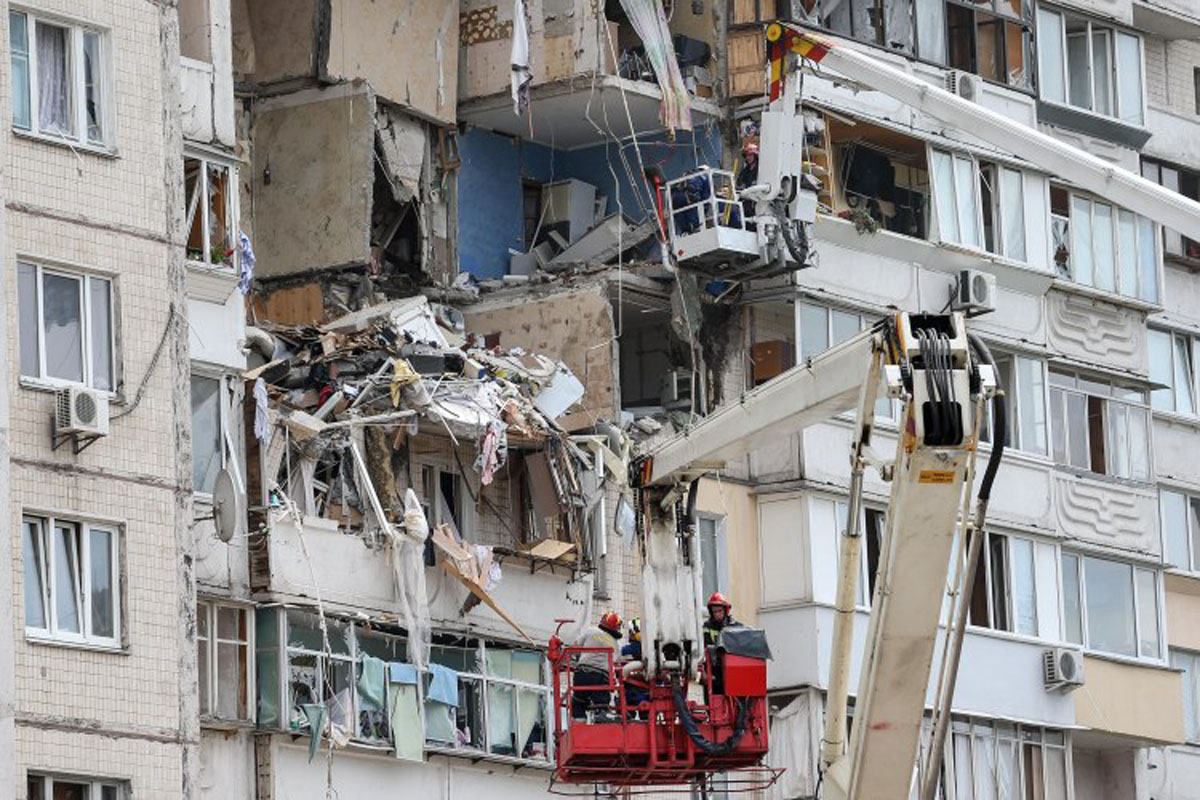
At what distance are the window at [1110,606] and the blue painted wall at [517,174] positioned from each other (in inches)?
331

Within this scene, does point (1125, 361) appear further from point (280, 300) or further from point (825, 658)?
point (280, 300)

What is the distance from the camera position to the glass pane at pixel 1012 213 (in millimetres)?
57406

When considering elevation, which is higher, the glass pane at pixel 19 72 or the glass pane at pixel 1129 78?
the glass pane at pixel 1129 78

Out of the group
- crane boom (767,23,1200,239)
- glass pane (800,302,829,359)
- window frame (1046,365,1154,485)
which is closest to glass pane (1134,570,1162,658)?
window frame (1046,365,1154,485)

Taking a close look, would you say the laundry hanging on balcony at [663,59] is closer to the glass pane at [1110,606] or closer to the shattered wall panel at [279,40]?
the shattered wall panel at [279,40]

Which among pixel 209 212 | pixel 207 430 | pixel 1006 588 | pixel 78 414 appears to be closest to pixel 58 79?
pixel 209 212

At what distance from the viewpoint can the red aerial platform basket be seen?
141ft

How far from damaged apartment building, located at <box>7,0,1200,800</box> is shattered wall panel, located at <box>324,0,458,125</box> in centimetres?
8

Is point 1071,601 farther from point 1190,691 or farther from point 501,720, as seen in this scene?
point 501,720

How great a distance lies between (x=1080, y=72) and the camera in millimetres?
60969

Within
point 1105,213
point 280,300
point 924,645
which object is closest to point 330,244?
point 280,300

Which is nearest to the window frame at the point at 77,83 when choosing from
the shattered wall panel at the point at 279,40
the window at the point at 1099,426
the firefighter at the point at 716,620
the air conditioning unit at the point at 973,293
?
the firefighter at the point at 716,620

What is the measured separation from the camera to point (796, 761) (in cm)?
5228

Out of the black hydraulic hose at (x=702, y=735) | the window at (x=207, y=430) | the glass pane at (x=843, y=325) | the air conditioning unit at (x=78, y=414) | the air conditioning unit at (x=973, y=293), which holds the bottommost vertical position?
the black hydraulic hose at (x=702, y=735)
